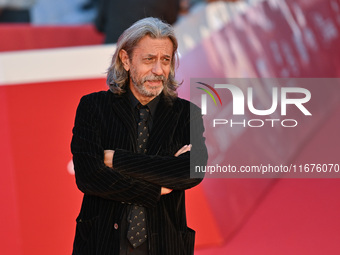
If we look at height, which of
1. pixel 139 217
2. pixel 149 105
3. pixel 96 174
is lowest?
pixel 139 217

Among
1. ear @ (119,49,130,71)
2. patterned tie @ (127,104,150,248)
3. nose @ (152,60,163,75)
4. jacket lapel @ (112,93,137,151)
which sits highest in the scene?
ear @ (119,49,130,71)

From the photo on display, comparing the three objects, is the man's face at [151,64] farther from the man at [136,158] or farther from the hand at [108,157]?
the hand at [108,157]

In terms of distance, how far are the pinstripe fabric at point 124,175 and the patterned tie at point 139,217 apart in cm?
2

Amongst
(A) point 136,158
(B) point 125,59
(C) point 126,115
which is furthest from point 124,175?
(B) point 125,59

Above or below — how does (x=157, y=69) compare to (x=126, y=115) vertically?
above

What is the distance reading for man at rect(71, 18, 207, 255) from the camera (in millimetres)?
2043

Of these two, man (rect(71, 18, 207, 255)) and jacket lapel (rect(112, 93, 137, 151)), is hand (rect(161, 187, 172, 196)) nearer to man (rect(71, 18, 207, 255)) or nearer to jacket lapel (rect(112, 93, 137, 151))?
man (rect(71, 18, 207, 255))

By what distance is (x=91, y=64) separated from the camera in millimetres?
3447

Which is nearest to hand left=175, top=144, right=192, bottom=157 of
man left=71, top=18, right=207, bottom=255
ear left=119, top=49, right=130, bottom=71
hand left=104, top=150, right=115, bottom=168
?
man left=71, top=18, right=207, bottom=255

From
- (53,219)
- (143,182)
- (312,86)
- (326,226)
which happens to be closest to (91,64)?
(53,219)

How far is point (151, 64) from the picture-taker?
2.09m

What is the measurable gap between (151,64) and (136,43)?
3.7 inches

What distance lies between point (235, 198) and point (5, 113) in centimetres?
161

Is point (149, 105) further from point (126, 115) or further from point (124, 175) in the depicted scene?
point (124, 175)
